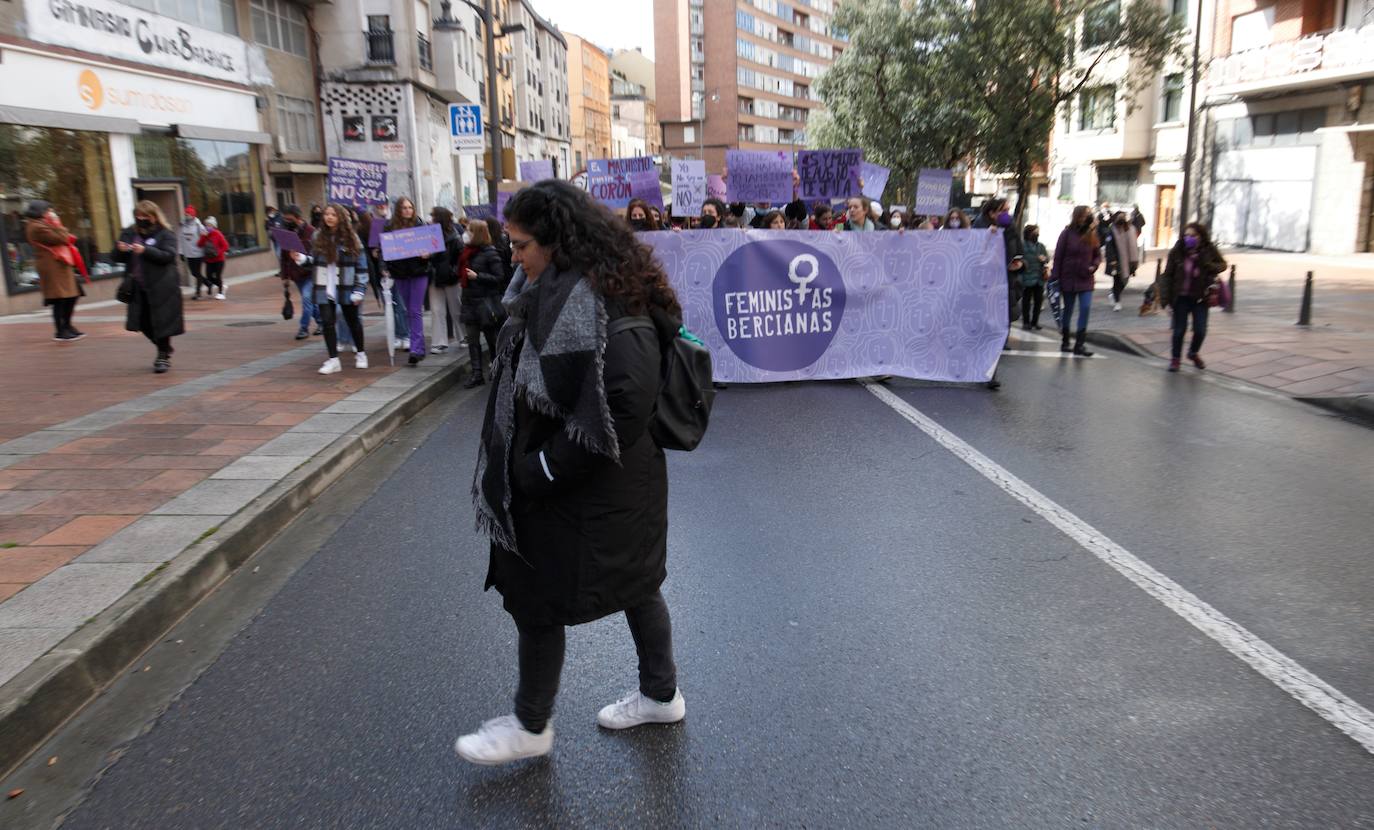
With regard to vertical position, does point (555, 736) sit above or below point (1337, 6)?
below

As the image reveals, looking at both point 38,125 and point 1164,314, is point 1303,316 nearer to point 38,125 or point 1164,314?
point 1164,314

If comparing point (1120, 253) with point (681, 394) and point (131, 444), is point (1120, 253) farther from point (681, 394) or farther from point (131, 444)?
point (681, 394)

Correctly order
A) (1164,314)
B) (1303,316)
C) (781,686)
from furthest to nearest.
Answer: (1164,314) < (1303,316) < (781,686)

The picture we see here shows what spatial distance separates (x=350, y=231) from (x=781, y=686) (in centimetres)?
796

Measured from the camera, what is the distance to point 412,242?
10.6 m

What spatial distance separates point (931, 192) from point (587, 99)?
81.3m

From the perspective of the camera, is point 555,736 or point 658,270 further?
point 555,736

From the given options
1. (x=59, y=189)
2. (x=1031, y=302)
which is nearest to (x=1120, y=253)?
(x=1031, y=302)

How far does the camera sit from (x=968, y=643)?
12.9 feet

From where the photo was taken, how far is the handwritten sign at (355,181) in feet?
41.0

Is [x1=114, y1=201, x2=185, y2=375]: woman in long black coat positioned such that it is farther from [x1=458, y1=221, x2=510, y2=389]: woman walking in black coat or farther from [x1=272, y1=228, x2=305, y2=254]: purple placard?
[x1=458, y1=221, x2=510, y2=389]: woman walking in black coat

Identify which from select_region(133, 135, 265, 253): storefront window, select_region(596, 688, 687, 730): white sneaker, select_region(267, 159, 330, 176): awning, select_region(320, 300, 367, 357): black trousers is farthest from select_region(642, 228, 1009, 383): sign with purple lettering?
select_region(267, 159, 330, 176): awning

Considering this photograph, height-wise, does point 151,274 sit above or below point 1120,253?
above

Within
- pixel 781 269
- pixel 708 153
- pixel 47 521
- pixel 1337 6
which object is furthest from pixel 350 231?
pixel 708 153
